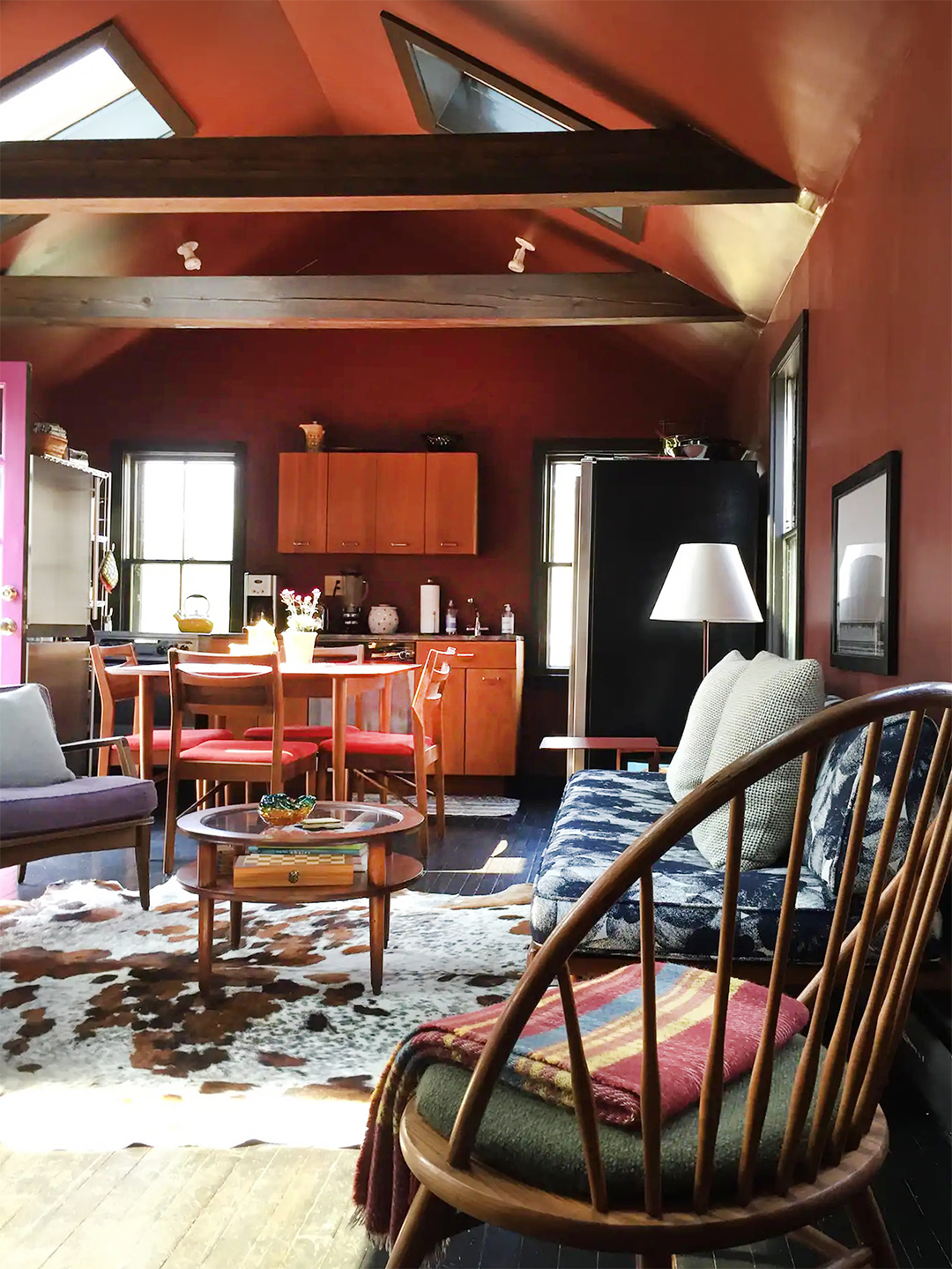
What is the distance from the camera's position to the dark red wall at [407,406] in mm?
7621

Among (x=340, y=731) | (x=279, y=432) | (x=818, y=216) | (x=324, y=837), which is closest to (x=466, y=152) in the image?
(x=818, y=216)

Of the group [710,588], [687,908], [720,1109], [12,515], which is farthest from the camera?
[12,515]

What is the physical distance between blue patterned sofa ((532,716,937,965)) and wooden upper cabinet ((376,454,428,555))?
495 centimetres

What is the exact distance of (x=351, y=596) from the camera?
7.69 m

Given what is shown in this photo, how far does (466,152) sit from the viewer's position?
4.43 meters

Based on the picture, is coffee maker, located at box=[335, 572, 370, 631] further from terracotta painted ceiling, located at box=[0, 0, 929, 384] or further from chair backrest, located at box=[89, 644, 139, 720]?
chair backrest, located at box=[89, 644, 139, 720]

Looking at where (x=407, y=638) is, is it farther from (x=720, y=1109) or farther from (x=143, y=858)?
(x=720, y=1109)

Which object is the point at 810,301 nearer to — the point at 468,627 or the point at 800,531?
the point at 800,531

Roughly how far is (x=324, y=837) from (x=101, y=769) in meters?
2.21

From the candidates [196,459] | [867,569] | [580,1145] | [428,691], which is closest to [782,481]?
[867,569]

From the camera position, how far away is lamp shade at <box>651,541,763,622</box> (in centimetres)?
445

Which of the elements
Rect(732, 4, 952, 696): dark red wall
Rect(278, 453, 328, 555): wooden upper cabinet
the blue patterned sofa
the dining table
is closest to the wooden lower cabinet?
Rect(278, 453, 328, 555): wooden upper cabinet

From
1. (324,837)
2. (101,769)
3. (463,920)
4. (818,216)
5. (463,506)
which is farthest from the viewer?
(463,506)

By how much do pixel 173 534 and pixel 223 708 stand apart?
374 cm
